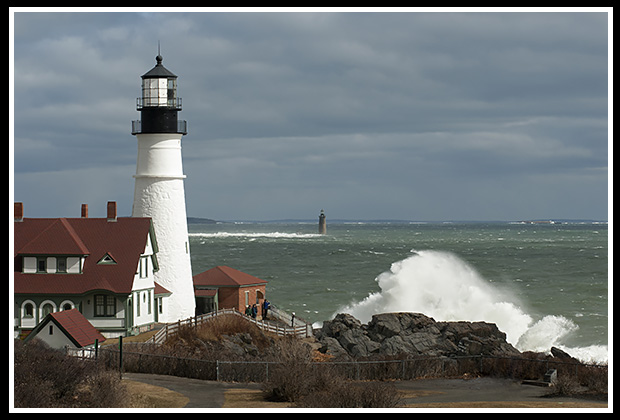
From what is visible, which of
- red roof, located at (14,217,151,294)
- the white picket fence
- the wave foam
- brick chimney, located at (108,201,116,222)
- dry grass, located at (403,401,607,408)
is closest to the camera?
dry grass, located at (403,401,607,408)

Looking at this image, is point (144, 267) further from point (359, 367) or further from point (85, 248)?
point (359, 367)

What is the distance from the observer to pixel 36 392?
1407cm

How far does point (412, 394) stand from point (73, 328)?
834cm

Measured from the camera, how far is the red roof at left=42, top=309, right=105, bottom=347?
20922 millimetres

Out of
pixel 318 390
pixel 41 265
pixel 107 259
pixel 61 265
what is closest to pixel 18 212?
pixel 41 265

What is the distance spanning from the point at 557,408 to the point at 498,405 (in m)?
1.18

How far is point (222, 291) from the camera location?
32.0 m

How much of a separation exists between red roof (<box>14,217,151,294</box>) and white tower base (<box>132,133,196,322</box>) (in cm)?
134

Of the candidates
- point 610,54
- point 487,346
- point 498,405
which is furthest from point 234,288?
point 610,54

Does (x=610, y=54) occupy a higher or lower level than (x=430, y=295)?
higher

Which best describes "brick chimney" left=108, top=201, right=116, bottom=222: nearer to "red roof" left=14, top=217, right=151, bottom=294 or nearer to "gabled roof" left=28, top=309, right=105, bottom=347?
"red roof" left=14, top=217, right=151, bottom=294

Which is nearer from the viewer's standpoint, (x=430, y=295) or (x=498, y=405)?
(x=498, y=405)

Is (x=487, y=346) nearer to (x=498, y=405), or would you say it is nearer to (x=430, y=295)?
(x=498, y=405)

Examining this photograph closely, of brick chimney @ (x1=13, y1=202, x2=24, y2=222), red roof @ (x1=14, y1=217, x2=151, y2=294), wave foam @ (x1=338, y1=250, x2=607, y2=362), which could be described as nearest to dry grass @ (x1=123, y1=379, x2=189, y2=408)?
red roof @ (x1=14, y1=217, x2=151, y2=294)
